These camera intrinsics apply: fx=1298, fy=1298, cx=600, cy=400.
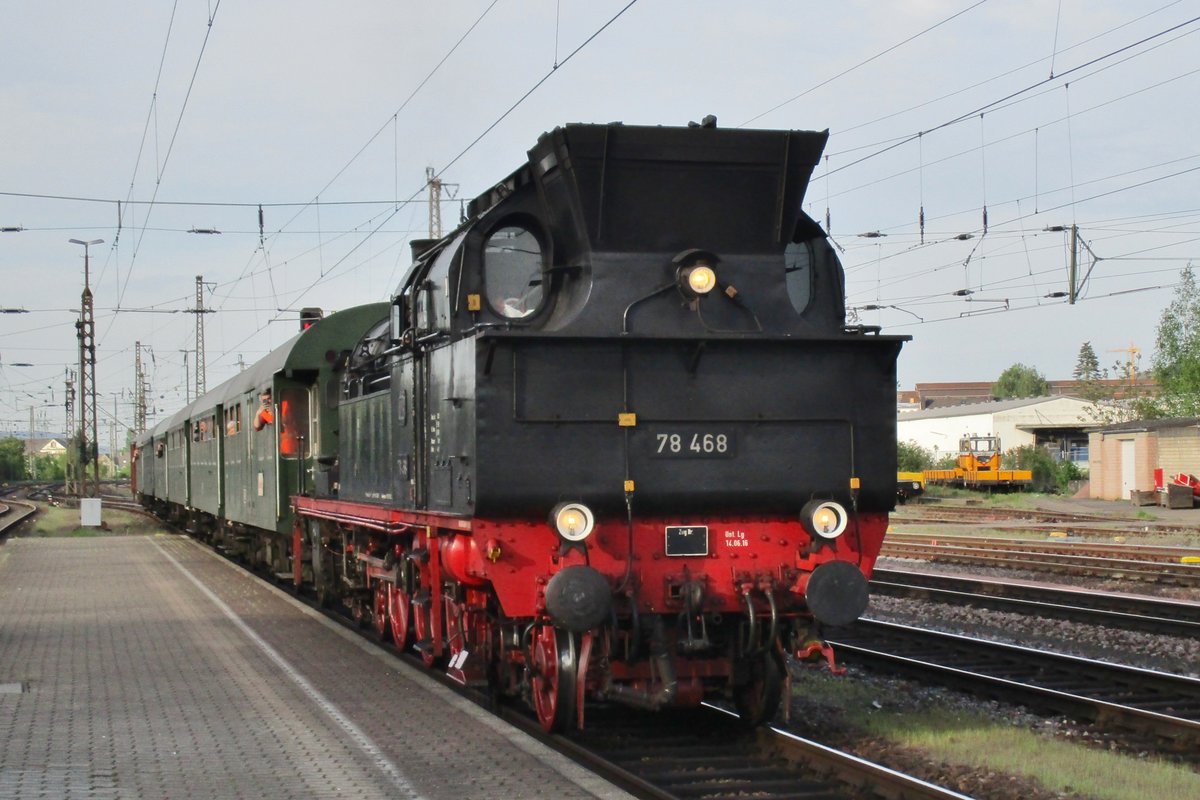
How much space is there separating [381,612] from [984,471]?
46.2 metres

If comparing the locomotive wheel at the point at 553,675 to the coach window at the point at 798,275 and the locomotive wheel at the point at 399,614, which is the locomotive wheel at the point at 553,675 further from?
the locomotive wheel at the point at 399,614

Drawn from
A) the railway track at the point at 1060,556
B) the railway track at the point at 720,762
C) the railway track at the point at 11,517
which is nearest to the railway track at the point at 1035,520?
the railway track at the point at 1060,556

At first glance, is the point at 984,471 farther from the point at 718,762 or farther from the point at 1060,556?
the point at 718,762

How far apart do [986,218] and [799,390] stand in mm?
15801

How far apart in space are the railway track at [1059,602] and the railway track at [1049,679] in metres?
2.20

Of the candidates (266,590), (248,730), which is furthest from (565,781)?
(266,590)

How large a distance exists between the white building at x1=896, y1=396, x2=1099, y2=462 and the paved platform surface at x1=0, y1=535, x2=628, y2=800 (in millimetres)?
63334

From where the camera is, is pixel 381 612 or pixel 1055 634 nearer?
pixel 381 612

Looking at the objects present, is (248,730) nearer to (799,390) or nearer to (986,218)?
(799,390)

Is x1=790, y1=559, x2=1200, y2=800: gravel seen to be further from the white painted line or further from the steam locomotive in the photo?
the white painted line

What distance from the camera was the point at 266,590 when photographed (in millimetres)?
17984

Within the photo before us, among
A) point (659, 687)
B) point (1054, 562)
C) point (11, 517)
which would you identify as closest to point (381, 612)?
point (659, 687)

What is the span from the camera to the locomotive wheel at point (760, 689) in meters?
8.16

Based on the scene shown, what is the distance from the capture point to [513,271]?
26.7ft
